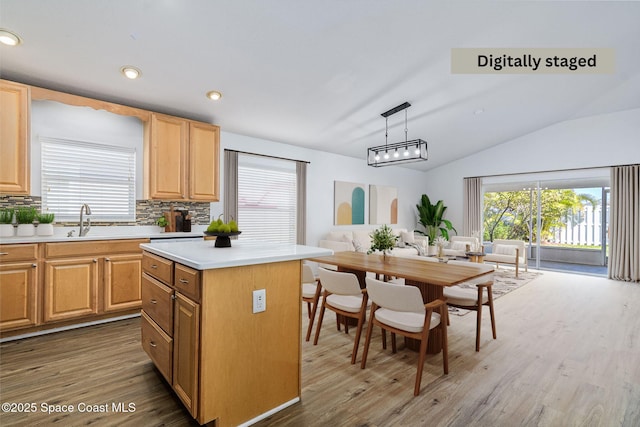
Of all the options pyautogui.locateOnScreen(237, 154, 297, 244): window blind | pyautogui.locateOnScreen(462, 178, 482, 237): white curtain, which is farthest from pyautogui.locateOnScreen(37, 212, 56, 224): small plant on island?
pyautogui.locateOnScreen(462, 178, 482, 237): white curtain

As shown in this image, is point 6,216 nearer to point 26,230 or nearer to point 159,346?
point 26,230

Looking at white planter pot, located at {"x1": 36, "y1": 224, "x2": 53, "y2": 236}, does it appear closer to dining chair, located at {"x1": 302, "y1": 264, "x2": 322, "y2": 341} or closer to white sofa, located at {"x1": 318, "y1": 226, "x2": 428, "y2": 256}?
dining chair, located at {"x1": 302, "y1": 264, "x2": 322, "y2": 341}

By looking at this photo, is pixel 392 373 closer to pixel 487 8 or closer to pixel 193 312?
pixel 193 312

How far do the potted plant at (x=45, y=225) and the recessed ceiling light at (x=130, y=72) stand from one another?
170cm

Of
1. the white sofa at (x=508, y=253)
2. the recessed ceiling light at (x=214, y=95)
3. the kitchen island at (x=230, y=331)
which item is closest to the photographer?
the kitchen island at (x=230, y=331)

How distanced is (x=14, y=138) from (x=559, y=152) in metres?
8.94

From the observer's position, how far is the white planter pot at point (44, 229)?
3104 millimetres

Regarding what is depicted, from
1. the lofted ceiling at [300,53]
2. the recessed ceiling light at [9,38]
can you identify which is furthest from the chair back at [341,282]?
the recessed ceiling light at [9,38]

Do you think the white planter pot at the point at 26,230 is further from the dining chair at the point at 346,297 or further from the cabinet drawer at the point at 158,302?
the dining chair at the point at 346,297

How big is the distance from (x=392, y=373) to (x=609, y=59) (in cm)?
520

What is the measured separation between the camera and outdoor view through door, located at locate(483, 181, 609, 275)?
21.2 feet

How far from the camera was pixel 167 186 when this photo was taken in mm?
3867

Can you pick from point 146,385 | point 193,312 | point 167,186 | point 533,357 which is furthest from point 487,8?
point 146,385

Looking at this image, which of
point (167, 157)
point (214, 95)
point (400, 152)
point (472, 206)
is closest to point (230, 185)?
point (167, 157)
